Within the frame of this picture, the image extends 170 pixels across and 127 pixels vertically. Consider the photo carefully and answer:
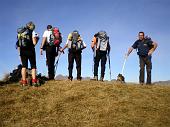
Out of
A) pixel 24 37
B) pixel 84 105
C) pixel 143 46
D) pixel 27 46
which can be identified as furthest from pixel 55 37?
pixel 84 105

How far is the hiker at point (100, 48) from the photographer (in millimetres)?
18031

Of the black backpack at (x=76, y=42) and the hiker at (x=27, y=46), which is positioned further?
the black backpack at (x=76, y=42)

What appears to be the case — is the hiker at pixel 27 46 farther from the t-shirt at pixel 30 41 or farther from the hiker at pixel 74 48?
the hiker at pixel 74 48

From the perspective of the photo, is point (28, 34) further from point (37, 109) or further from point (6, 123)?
point (6, 123)

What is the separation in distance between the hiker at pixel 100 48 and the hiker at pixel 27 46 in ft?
12.6

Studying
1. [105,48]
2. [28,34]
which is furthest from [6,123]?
[105,48]

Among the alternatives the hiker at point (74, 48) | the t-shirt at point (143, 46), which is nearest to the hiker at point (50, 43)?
the hiker at point (74, 48)

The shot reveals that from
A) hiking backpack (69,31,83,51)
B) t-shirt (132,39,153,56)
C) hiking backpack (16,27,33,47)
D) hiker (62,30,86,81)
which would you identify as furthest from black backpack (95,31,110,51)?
hiking backpack (16,27,33,47)

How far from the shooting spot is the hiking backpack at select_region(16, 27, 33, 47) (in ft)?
50.7

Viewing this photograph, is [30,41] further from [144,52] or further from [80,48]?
[144,52]

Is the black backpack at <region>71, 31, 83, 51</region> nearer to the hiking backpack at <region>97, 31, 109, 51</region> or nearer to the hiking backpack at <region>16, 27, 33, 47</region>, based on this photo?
the hiking backpack at <region>97, 31, 109, 51</region>

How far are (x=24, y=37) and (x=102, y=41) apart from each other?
469cm

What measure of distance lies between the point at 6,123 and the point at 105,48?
781 centimetres

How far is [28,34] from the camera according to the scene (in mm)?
15523
